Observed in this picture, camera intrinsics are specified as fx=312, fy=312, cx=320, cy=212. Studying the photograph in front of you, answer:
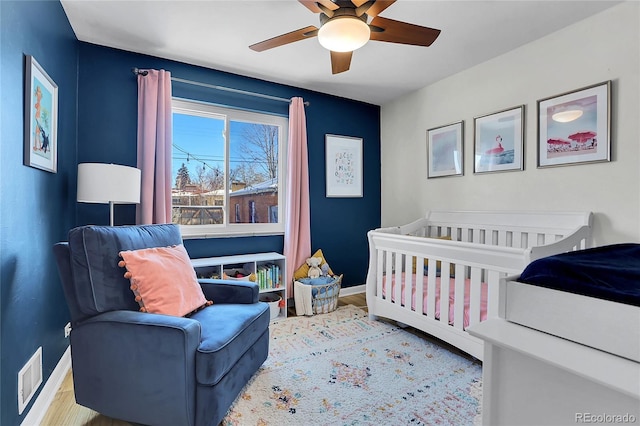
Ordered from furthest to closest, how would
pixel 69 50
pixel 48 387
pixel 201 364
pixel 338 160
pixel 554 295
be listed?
pixel 338 160 < pixel 69 50 < pixel 48 387 < pixel 201 364 < pixel 554 295

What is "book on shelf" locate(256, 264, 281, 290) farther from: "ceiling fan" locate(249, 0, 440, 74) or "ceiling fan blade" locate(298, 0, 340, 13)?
"ceiling fan blade" locate(298, 0, 340, 13)

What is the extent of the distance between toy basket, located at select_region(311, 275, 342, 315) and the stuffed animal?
0.20 metres

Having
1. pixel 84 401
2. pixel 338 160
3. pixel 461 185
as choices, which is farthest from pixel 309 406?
pixel 338 160

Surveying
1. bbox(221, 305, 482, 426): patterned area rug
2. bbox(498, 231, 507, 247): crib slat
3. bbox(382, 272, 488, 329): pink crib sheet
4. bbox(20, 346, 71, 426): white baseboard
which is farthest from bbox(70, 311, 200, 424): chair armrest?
bbox(498, 231, 507, 247): crib slat

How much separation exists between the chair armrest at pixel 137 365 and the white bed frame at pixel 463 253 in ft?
5.01

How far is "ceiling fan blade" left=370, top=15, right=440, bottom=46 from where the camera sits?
1678 millimetres

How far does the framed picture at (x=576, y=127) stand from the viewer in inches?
80.4

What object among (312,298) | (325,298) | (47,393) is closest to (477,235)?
(325,298)

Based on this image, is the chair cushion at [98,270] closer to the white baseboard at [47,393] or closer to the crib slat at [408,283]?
the white baseboard at [47,393]

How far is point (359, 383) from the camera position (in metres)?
1.84

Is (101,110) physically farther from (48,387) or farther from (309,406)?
(309,406)

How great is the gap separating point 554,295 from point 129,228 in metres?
1.94

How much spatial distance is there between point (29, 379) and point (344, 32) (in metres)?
2.26

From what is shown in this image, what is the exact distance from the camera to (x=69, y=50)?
2.18 m
